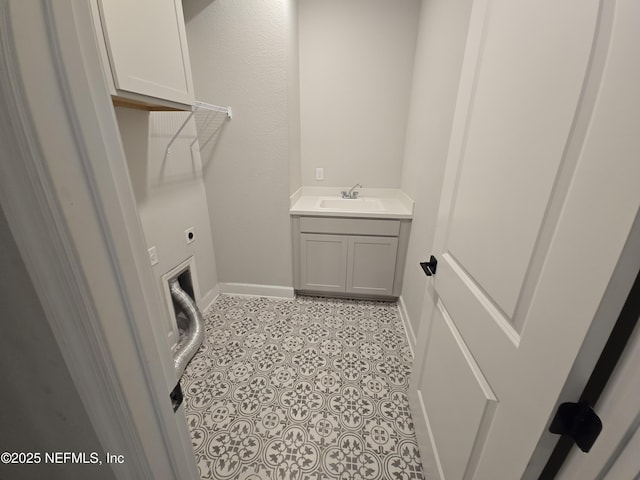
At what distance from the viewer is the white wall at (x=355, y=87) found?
6.84 ft

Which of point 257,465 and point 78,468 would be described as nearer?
point 78,468

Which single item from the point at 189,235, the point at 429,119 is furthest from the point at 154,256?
the point at 429,119

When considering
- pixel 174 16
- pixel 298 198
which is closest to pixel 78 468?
pixel 174 16

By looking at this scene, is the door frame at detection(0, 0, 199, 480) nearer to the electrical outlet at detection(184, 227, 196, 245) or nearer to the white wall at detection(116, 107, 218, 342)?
the white wall at detection(116, 107, 218, 342)

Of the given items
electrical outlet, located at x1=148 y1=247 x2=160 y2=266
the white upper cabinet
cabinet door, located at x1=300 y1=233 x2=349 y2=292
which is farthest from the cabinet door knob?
electrical outlet, located at x1=148 y1=247 x2=160 y2=266

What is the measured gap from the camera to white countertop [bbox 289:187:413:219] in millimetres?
2052

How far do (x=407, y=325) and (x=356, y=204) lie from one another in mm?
1146

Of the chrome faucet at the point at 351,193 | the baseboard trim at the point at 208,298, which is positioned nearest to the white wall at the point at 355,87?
the chrome faucet at the point at 351,193

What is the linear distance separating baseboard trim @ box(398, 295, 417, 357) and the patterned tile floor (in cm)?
4

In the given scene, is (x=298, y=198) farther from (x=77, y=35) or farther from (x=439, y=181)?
(x=77, y=35)

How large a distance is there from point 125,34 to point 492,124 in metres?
1.29

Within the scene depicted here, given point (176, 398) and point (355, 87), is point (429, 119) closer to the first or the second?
point (355, 87)

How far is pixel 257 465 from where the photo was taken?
1.18 m

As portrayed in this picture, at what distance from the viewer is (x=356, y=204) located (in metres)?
2.43
